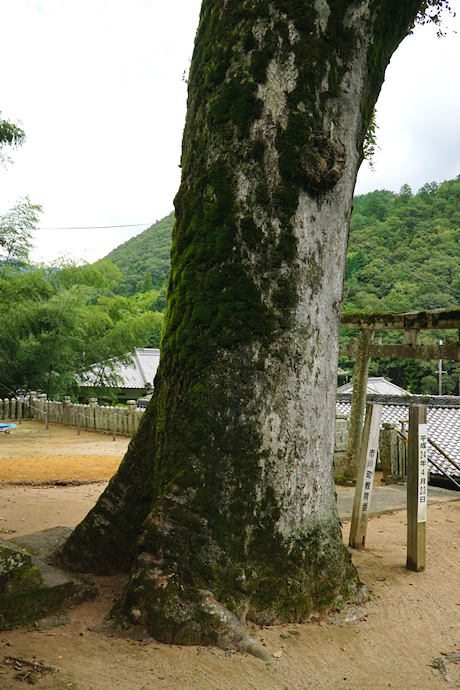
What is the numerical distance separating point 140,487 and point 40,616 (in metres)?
0.90

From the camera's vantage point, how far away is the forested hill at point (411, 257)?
31109mm

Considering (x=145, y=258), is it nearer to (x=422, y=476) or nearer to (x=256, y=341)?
(x=422, y=476)

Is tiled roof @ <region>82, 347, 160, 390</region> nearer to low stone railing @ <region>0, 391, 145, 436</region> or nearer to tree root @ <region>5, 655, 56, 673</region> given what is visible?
low stone railing @ <region>0, 391, 145, 436</region>

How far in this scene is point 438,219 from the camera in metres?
34.7

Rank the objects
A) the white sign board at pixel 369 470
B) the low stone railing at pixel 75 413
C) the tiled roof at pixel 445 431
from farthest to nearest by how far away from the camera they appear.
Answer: the low stone railing at pixel 75 413 → the tiled roof at pixel 445 431 → the white sign board at pixel 369 470

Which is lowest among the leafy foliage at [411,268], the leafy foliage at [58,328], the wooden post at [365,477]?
the wooden post at [365,477]

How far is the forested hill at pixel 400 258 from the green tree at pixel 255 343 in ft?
83.7

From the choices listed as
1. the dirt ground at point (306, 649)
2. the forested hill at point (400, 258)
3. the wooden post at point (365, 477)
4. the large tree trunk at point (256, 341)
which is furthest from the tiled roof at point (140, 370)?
the large tree trunk at point (256, 341)

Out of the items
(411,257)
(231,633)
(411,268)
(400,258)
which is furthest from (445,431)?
(411,257)

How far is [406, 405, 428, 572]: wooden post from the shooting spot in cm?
390

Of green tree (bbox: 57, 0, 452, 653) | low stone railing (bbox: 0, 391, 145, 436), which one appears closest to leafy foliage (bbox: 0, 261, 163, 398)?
low stone railing (bbox: 0, 391, 145, 436)

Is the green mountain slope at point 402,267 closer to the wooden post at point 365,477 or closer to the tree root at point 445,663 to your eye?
the wooden post at point 365,477

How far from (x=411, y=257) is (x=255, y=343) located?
102 feet

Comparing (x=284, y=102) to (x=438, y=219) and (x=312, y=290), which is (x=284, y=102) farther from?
(x=438, y=219)
